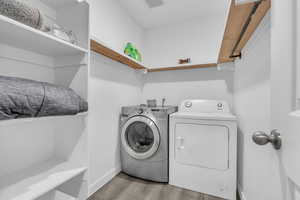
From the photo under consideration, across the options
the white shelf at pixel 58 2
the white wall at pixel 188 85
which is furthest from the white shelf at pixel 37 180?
the white wall at pixel 188 85

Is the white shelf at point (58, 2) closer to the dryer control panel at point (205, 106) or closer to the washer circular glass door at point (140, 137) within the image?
the washer circular glass door at point (140, 137)

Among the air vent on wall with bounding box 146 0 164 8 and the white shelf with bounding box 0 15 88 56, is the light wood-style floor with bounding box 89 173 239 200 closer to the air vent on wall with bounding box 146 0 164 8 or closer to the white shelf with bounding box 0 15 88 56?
the white shelf with bounding box 0 15 88 56

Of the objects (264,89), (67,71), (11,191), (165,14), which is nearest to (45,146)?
(11,191)

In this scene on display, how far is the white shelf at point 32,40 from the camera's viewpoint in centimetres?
66

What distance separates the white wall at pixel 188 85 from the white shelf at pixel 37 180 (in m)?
1.90

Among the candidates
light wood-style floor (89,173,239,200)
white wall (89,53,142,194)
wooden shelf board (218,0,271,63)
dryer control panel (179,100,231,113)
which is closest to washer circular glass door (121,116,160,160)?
white wall (89,53,142,194)

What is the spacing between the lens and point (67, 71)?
3.53 feet

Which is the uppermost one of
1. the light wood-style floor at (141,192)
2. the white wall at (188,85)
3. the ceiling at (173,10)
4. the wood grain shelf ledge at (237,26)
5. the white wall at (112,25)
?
the ceiling at (173,10)

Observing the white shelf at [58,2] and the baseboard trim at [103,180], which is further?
the baseboard trim at [103,180]

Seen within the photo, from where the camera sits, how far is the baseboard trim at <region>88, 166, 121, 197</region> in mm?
1565

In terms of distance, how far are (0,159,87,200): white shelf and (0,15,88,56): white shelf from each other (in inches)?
33.6

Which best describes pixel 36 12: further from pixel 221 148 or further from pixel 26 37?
pixel 221 148

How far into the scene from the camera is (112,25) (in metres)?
1.94

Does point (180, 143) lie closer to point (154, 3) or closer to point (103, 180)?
point (103, 180)
